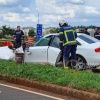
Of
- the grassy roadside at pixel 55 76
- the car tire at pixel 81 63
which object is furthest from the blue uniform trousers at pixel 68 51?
the grassy roadside at pixel 55 76

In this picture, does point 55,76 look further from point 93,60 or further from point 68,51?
point 93,60

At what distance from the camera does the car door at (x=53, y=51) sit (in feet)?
44.7

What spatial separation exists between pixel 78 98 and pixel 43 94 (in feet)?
3.67

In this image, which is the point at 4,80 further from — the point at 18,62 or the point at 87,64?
the point at 87,64

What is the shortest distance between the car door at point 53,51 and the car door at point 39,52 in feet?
0.73

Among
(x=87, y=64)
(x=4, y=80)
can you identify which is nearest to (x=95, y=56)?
(x=87, y=64)

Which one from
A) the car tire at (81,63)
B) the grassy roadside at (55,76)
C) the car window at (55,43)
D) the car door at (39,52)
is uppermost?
the car window at (55,43)

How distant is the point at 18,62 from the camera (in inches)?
548

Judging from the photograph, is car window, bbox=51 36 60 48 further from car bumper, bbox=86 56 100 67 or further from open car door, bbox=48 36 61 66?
car bumper, bbox=86 56 100 67

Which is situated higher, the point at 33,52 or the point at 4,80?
the point at 33,52

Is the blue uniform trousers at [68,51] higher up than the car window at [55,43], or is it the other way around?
the car window at [55,43]

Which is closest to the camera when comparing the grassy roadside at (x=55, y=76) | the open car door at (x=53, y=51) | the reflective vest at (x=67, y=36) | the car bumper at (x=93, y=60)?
the grassy roadside at (x=55, y=76)

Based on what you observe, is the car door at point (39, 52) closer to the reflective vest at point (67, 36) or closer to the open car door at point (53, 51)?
the open car door at point (53, 51)

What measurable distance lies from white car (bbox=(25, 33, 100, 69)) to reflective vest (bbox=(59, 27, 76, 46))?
0.80 meters
